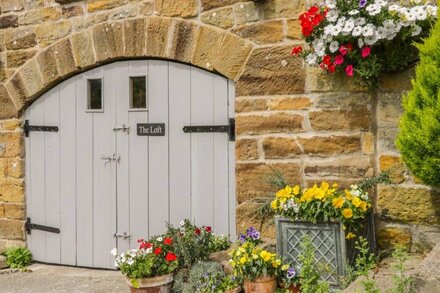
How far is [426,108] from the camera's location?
130 inches

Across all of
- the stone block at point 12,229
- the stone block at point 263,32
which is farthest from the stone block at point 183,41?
the stone block at point 12,229

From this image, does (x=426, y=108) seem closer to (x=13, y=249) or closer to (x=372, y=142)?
(x=372, y=142)

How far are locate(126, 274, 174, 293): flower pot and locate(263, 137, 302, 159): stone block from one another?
4.07 feet

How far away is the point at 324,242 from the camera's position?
3.81m

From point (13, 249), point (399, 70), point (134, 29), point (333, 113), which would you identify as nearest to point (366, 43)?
point (399, 70)

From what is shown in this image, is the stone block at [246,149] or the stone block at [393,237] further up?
the stone block at [246,149]

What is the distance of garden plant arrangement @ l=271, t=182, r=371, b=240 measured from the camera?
377cm

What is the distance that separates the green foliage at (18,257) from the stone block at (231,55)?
2781 millimetres

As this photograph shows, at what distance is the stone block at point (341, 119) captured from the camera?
409 centimetres

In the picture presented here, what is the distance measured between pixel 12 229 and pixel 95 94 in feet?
5.54

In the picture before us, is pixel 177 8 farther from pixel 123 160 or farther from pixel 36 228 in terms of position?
pixel 36 228

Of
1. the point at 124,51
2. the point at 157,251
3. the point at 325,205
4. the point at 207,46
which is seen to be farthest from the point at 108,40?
the point at 325,205

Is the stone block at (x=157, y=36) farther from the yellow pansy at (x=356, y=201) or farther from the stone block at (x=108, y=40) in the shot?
the yellow pansy at (x=356, y=201)

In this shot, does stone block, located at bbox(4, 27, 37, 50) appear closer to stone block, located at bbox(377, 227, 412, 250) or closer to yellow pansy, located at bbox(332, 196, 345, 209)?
yellow pansy, located at bbox(332, 196, 345, 209)
